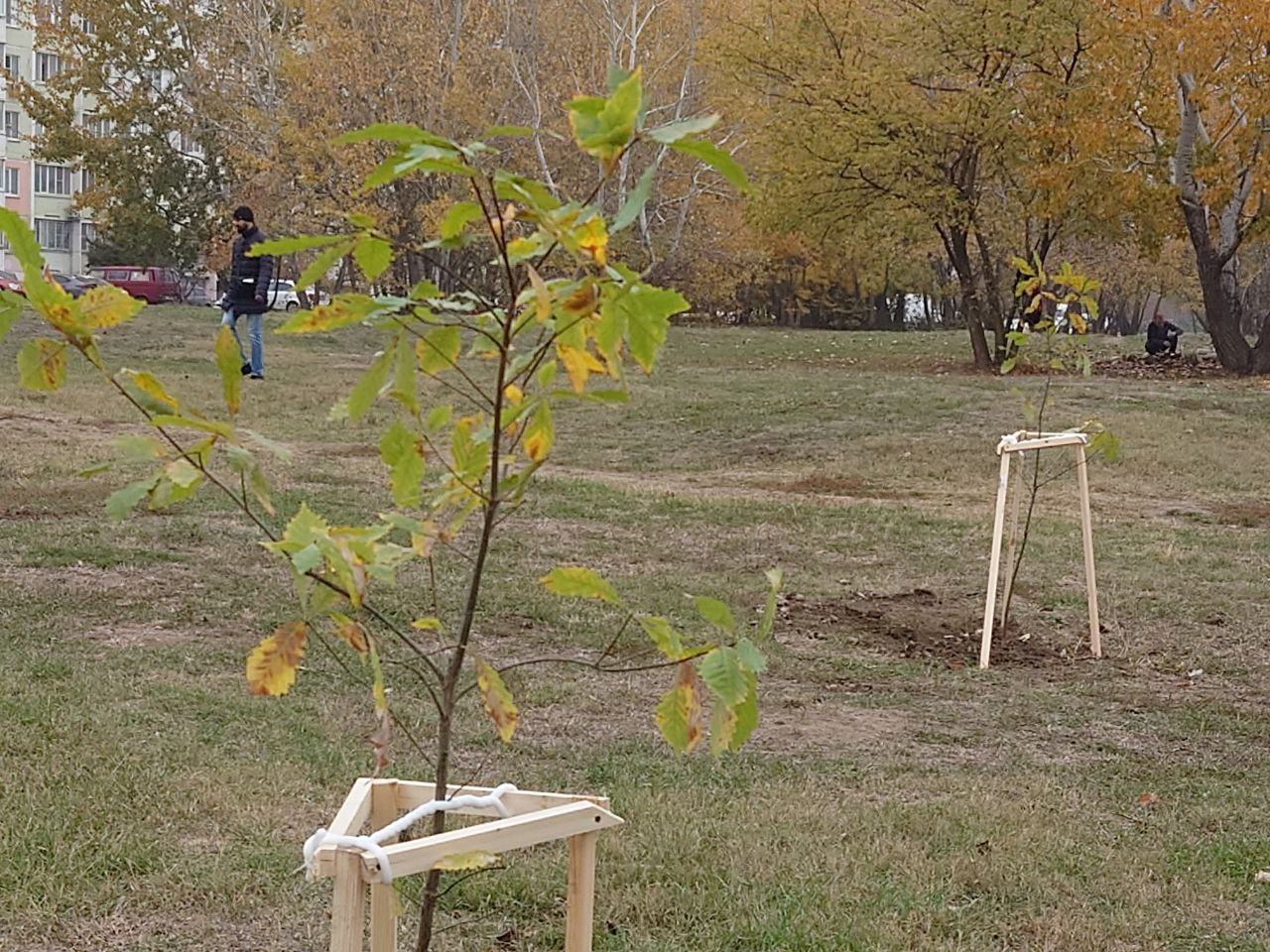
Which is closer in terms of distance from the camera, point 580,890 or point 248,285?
point 580,890

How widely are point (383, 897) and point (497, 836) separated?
22 centimetres

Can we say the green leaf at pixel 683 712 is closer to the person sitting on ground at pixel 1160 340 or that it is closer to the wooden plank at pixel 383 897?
the wooden plank at pixel 383 897

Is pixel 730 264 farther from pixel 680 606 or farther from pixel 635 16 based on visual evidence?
pixel 680 606

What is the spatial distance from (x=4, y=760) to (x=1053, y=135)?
20617 mm

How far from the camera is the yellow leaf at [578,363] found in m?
1.96

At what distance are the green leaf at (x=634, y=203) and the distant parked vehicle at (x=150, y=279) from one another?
1924 inches


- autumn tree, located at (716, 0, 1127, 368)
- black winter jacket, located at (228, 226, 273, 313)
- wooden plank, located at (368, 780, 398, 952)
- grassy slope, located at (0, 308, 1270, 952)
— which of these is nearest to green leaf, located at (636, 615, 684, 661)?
wooden plank, located at (368, 780, 398, 952)

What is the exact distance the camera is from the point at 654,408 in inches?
705

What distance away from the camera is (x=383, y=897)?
87.8 inches

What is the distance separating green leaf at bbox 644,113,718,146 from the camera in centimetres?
167

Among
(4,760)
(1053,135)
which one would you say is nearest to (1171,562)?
(4,760)

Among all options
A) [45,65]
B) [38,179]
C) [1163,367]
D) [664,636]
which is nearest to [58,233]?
[38,179]

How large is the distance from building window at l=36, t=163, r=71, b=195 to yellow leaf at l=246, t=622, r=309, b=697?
7253cm

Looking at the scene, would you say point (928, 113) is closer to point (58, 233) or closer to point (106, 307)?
point (106, 307)
